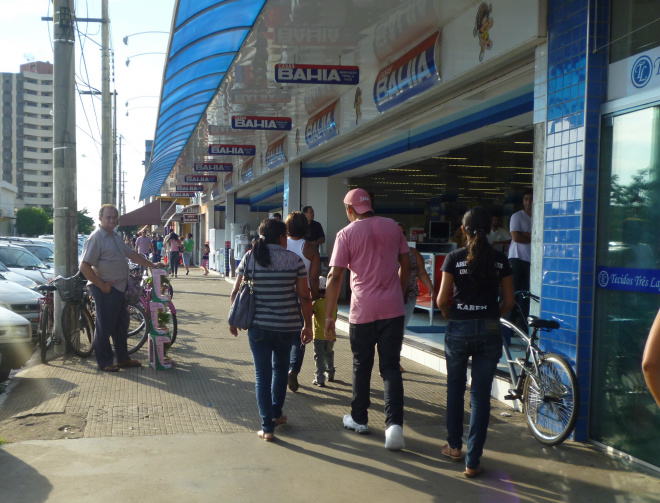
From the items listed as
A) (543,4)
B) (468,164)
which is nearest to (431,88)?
(543,4)

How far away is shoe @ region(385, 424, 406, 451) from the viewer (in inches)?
198

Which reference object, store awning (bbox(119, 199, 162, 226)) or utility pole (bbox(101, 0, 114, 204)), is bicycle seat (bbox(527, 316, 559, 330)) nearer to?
utility pole (bbox(101, 0, 114, 204))

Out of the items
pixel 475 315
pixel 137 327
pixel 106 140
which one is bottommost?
pixel 137 327

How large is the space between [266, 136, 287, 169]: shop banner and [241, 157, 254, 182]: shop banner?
299cm

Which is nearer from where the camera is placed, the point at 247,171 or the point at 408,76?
the point at 408,76

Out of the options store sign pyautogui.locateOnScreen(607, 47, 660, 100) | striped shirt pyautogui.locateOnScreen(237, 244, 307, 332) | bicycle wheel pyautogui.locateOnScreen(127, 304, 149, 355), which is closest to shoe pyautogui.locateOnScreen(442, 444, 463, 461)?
striped shirt pyautogui.locateOnScreen(237, 244, 307, 332)

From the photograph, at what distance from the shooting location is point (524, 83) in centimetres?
706

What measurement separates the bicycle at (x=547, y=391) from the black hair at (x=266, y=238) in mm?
2086

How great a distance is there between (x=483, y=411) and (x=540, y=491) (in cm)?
59

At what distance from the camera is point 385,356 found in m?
5.18

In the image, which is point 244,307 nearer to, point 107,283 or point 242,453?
point 242,453

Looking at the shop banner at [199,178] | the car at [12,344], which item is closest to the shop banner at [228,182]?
the shop banner at [199,178]

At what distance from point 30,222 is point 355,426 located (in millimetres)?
100782

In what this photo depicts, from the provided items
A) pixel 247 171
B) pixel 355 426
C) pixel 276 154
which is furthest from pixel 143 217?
pixel 355 426
